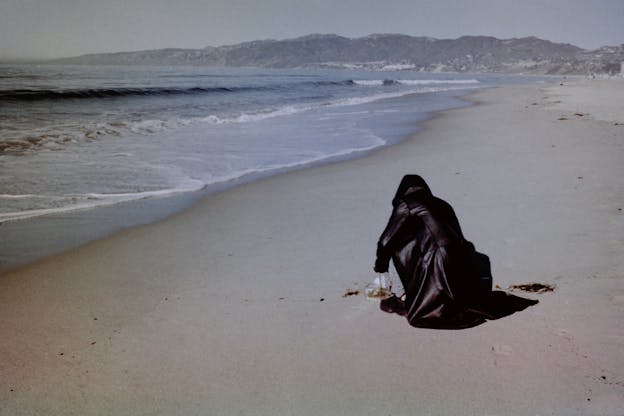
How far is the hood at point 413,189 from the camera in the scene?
3227 millimetres

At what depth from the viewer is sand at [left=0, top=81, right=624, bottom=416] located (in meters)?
2.58

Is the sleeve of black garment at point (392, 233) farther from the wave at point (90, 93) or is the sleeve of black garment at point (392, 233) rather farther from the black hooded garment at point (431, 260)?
the wave at point (90, 93)

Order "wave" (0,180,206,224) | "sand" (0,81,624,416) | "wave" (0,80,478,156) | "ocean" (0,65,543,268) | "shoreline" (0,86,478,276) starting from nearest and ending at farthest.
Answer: "sand" (0,81,624,416) → "shoreline" (0,86,478,276) → "wave" (0,180,206,224) → "ocean" (0,65,543,268) → "wave" (0,80,478,156)

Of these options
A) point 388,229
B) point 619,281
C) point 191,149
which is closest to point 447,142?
point 191,149

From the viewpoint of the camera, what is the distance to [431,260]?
3.11 m

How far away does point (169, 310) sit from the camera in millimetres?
3541

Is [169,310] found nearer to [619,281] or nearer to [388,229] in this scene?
[388,229]

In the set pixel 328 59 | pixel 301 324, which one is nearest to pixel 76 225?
pixel 301 324

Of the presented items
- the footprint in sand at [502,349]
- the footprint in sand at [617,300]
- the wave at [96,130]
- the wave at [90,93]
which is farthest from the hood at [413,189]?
the wave at [90,93]

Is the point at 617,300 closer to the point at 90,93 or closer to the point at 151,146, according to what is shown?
the point at 151,146

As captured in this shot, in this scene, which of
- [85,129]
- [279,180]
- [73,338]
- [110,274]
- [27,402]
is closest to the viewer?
[27,402]

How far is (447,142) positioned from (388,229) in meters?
8.24

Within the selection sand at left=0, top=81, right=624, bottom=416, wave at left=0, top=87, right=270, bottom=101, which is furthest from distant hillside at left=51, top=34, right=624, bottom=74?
sand at left=0, top=81, right=624, bottom=416

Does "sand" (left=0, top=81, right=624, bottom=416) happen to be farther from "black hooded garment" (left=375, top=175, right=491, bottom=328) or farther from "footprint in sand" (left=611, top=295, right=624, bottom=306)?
"black hooded garment" (left=375, top=175, right=491, bottom=328)
